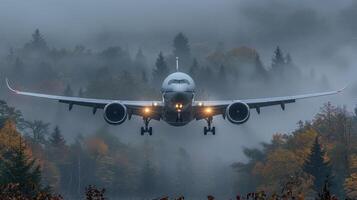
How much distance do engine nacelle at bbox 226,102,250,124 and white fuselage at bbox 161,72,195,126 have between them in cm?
310

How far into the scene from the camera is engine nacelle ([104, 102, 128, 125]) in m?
48.5

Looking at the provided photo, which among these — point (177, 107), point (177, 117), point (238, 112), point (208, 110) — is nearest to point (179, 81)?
point (177, 107)

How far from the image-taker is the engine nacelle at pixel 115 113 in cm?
4853

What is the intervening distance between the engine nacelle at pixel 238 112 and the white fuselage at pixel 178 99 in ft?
10.2

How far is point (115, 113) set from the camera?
160ft

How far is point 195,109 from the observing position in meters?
49.5

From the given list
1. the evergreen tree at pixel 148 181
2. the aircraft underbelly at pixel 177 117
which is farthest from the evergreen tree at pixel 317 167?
the aircraft underbelly at pixel 177 117

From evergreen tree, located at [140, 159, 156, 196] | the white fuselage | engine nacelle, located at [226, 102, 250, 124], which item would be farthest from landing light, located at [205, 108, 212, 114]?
evergreen tree, located at [140, 159, 156, 196]

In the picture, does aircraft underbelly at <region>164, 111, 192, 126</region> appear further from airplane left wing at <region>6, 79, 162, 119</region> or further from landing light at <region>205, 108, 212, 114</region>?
landing light at <region>205, 108, 212, 114</region>

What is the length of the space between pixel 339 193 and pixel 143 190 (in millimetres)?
35501

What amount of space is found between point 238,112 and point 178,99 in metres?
5.48

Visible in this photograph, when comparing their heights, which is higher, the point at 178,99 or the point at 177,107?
the point at 178,99

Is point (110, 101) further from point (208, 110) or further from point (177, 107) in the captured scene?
point (208, 110)

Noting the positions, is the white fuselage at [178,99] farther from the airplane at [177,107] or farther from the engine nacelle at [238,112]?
the engine nacelle at [238,112]
